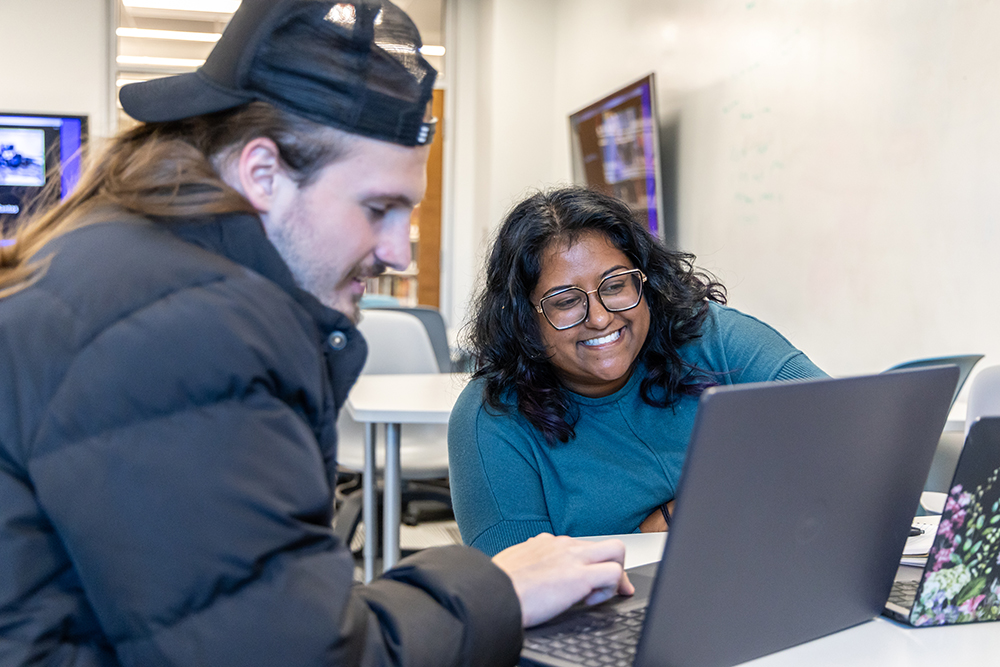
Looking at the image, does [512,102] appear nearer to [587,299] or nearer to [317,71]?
[587,299]

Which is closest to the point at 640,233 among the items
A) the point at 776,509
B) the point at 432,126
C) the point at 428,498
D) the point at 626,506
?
the point at 626,506

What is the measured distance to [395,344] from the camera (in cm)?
332

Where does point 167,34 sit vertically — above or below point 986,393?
above

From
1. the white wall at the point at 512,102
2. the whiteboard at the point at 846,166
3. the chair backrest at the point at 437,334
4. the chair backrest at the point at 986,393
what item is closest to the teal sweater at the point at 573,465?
the chair backrest at the point at 986,393

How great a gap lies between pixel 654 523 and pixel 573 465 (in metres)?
0.15

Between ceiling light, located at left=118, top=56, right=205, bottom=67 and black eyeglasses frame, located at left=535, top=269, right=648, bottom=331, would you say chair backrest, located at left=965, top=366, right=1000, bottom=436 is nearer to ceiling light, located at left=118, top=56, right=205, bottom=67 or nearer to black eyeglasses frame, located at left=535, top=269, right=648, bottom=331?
black eyeglasses frame, located at left=535, top=269, right=648, bottom=331

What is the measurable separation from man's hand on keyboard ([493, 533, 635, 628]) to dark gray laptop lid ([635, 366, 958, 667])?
124 millimetres

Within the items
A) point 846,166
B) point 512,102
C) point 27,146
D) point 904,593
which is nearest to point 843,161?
point 846,166

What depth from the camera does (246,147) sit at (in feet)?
2.49

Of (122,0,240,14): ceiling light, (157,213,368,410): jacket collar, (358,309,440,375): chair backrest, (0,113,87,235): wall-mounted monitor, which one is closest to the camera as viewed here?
(157,213,368,410): jacket collar

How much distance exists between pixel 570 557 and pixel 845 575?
26cm

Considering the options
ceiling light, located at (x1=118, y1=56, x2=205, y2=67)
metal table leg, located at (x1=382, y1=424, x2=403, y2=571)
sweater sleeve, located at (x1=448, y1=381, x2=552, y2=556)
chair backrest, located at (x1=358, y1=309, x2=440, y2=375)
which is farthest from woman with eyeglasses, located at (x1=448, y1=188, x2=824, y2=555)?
ceiling light, located at (x1=118, y1=56, x2=205, y2=67)

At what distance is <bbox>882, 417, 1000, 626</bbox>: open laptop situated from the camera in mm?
816

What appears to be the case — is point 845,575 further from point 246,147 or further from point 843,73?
point 843,73
